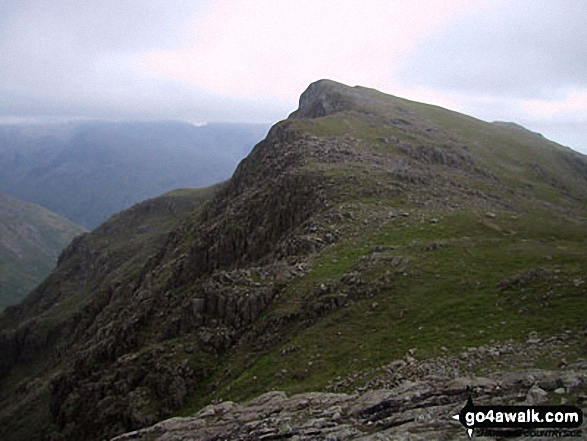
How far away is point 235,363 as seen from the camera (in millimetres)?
34688

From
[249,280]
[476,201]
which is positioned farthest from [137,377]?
[476,201]

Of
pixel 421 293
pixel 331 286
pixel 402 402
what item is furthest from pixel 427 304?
pixel 402 402

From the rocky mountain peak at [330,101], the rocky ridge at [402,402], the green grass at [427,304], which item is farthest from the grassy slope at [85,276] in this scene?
the rocky ridge at [402,402]

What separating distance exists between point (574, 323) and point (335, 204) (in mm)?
29669

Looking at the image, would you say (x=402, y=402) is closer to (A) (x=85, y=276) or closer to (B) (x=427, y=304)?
(B) (x=427, y=304)

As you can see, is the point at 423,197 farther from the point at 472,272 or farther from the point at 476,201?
the point at 472,272

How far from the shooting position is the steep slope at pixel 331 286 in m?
28.5

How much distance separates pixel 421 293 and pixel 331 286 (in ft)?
21.8

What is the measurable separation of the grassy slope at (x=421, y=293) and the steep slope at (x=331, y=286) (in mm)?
139

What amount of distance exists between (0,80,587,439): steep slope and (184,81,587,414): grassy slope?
0.14 meters

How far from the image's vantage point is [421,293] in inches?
1291

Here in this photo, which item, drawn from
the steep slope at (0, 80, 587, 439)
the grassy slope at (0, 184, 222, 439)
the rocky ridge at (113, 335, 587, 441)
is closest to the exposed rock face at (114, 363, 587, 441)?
the rocky ridge at (113, 335, 587, 441)

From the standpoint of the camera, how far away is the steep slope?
93.5 feet

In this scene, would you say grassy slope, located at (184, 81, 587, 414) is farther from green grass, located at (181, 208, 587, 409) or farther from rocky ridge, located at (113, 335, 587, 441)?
rocky ridge, located at (113, 335, 587, 441)
